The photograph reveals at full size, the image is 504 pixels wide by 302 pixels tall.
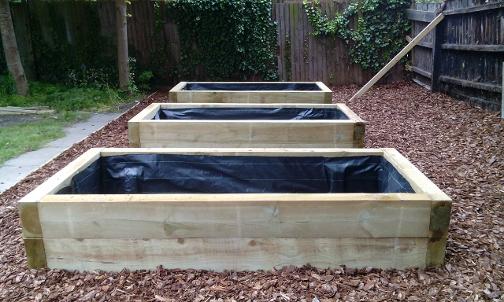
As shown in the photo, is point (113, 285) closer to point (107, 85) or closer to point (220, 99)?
point (220, 99)

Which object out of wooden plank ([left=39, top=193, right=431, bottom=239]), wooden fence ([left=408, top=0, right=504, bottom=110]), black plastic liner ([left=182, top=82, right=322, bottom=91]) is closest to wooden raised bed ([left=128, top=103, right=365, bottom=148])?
wooden plank ([left=39, top=193, right=431, bottom=239])

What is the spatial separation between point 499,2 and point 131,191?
5934 mm

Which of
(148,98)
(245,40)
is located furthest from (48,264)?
(245,40)

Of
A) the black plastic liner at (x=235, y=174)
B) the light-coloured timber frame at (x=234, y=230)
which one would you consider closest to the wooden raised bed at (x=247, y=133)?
the black plastic liner at (x=235, y=174)

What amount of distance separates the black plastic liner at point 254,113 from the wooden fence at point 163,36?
6485 mm

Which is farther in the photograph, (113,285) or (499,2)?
(499,2)

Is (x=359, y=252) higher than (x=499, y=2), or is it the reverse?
(x=499, y=2)

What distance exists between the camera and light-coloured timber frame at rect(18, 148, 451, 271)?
98.2 inches

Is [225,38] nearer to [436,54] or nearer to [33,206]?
[436,54]

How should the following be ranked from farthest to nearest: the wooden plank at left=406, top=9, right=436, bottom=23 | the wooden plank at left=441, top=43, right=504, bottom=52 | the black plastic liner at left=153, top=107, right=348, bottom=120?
the wooden plank at left=406, top=9, right=436, bottom=23
the wooden plank at left=441, top=43, right=504, bottom=52
the black plastic liner at left=153, top=107, right=348, bottom=120

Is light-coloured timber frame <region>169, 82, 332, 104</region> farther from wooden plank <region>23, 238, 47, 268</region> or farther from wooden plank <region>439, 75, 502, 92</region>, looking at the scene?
wooden plank <region>23, 238, 47, 268</region>

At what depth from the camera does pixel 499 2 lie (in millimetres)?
6398

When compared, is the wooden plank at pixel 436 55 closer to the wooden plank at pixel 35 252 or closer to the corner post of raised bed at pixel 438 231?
the corner post of raised bed at pixel 438 231

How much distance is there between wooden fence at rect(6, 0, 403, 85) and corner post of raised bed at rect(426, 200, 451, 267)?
9273mm
